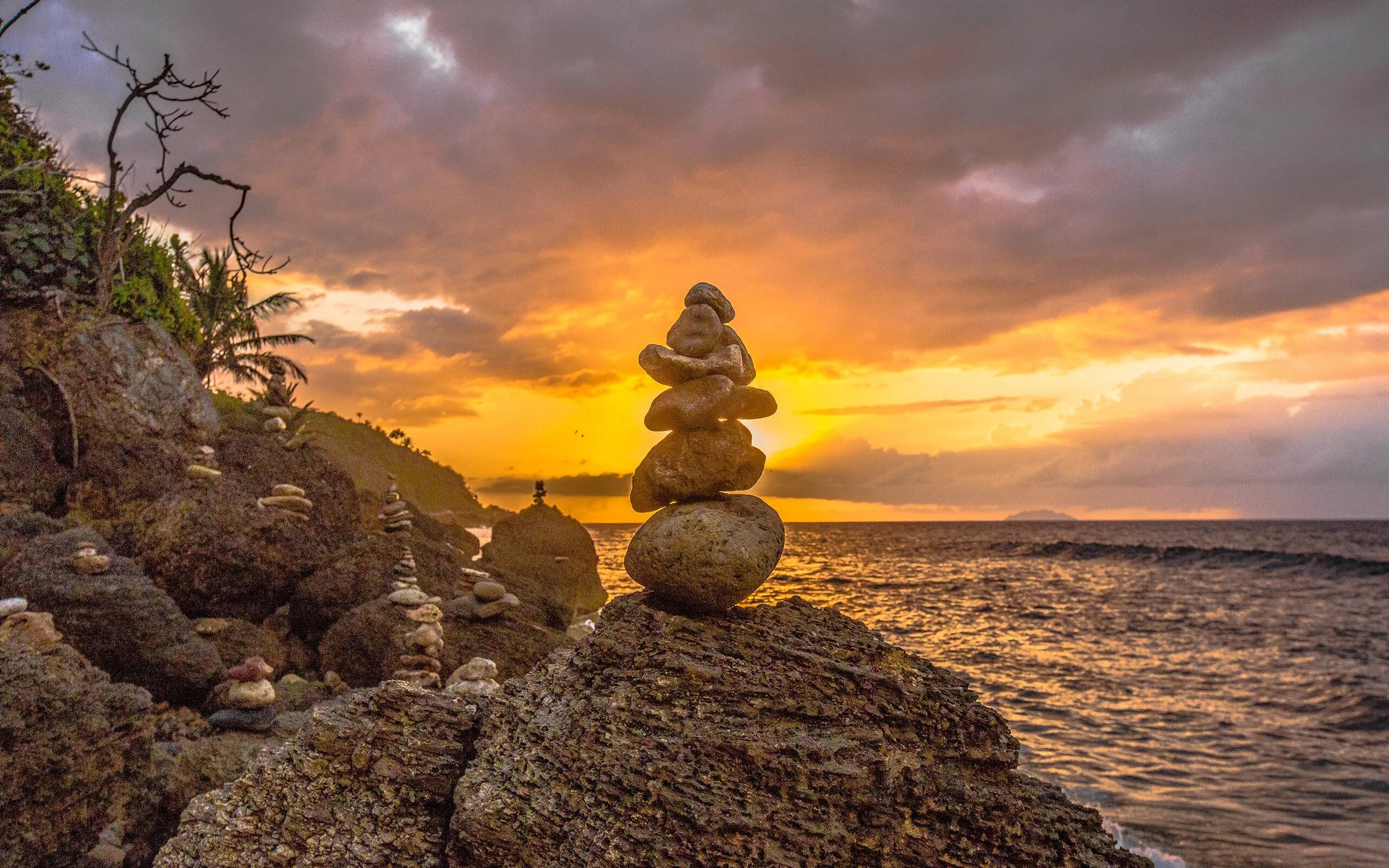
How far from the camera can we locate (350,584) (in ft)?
38.1

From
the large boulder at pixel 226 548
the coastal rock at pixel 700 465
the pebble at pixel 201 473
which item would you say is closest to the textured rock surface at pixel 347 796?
the coastal rock at pixel 700 465

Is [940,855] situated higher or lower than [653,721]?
lower

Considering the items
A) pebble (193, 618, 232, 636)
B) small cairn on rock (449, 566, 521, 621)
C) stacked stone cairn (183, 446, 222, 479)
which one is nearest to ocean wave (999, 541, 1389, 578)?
small cairn on rock (449, 566, 521, 621)

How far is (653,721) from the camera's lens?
450 cm

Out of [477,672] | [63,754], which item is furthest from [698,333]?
[63,754]

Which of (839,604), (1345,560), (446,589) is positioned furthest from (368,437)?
(1345,560)

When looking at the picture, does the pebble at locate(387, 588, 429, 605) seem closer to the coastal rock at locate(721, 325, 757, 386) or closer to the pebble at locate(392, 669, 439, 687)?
the pebble at locate(392, 669, 439, 687)

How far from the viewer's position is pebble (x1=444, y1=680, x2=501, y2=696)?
585 centimetres

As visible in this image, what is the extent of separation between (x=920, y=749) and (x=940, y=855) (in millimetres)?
619

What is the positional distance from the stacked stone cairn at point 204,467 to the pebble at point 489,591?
205 inches

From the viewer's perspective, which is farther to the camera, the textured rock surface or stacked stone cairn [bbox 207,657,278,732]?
stacked stone cairn [bbox 207,657,278,732]

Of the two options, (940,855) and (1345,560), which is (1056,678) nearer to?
(940,855)

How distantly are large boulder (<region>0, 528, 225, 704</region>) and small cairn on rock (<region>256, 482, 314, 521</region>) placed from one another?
11.1ft

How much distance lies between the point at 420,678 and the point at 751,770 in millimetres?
5795
